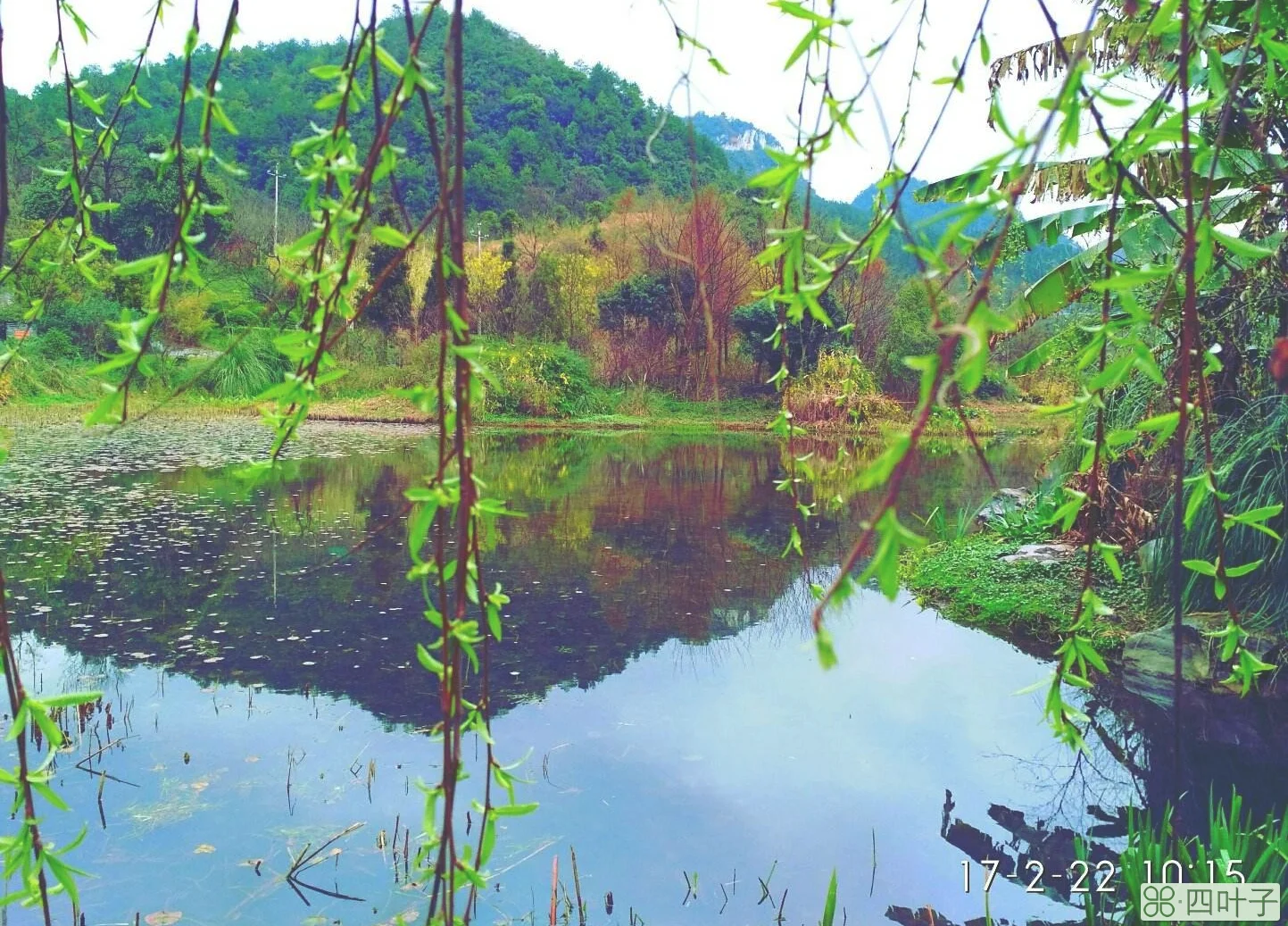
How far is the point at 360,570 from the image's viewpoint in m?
5.93

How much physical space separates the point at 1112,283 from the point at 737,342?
1816 cm

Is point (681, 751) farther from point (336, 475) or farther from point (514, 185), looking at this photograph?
point (514, 185)

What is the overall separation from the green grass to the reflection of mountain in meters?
0.87

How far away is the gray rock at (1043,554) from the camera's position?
5934 millimetres

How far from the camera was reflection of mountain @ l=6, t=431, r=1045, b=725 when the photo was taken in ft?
14.1

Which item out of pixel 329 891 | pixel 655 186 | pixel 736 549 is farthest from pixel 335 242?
pixel 655 186

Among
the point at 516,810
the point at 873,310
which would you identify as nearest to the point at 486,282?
the point at 873,310

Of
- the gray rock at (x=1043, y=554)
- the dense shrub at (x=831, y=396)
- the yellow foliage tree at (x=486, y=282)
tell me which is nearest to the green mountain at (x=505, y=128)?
the yellow foliage tree at (x=486, y=282)

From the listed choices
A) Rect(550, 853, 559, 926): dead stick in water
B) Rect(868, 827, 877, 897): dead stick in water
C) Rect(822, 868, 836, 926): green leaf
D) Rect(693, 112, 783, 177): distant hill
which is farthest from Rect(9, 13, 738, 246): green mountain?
Rect(822, 868, 836, 926): green leaf

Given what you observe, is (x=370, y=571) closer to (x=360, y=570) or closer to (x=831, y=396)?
(x=360, y=570)

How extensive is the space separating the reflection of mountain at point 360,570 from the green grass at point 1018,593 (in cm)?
87

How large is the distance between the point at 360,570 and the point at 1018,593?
12.8ft

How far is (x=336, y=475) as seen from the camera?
30.7 ft

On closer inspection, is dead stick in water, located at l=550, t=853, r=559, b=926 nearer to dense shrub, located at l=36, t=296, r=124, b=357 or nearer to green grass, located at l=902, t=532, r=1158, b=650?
green grass, located at l=902, t=532, r=1158, b=650
